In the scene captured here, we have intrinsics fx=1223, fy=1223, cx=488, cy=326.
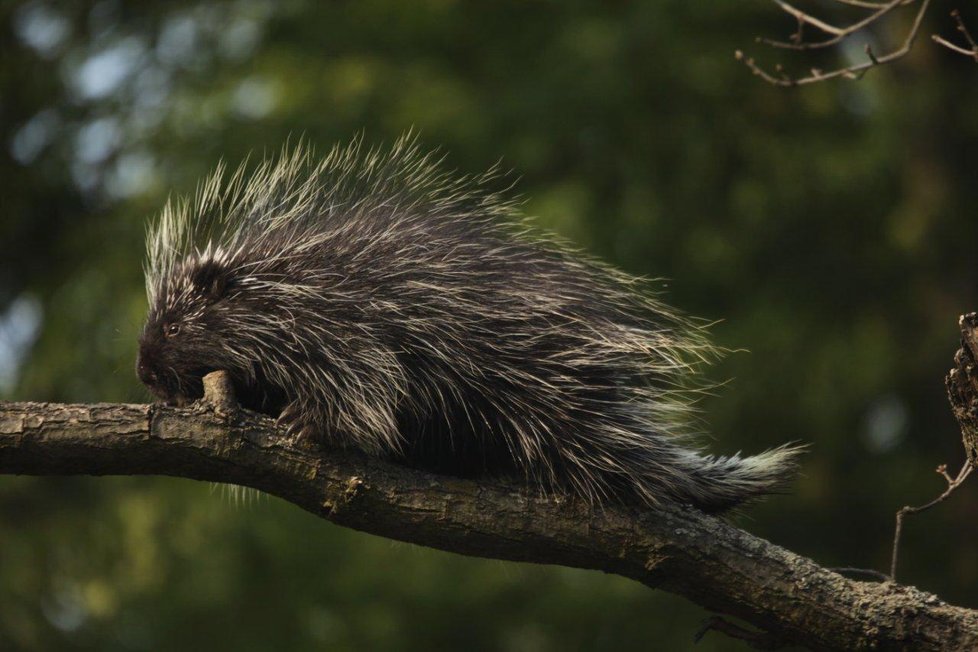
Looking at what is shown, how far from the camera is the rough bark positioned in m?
3.10

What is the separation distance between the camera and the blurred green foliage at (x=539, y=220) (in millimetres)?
7980

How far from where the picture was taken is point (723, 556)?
3307 millimetres

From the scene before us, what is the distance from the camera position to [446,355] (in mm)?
3615

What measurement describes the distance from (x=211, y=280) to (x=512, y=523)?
4.26ft

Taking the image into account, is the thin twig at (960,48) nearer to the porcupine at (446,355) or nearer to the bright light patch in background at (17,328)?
the porcupine at (446,355)

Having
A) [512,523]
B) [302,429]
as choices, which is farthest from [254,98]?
[512,523]

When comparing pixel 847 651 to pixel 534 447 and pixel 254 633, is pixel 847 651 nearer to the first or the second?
pixel 534 447

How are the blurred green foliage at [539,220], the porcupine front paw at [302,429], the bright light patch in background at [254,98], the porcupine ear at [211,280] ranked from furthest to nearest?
the bright light patch in background at [254,98], the blurred green foliage at [539,220], the porcupine ear at [211,280], the porcupine front paw at [302,429]

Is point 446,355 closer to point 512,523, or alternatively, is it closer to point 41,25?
point 512,523

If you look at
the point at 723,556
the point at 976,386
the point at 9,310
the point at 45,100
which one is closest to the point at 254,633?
the point at 9,310

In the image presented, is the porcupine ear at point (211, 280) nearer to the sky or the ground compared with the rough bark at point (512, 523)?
nearer to the sky

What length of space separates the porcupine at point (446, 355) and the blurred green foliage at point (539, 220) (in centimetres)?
353

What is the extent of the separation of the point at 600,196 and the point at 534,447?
504 centimetres

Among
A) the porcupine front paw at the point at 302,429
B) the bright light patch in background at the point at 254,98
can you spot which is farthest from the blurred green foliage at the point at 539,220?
the porcupine front paw at the point at 302,429
